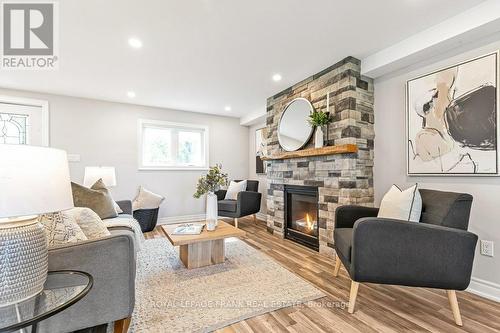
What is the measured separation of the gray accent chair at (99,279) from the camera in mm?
1138

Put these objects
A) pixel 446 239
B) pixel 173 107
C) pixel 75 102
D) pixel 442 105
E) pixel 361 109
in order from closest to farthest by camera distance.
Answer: pixel 446 239 → pixel 442 105 → pixel 361 109 → pixel 75 102 → pixel 173 107

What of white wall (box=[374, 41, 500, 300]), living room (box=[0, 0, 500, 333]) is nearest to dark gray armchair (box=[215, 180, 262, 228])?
living room (box=[0, 0, 500, 333])

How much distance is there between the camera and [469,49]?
198 cm

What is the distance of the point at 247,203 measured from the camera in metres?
4.05

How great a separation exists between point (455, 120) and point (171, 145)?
4313mm

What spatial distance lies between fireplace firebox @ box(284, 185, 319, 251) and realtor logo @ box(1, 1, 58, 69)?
3.09 meters

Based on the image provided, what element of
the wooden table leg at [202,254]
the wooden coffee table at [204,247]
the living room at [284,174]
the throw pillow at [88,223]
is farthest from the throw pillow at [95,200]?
the wooden table leg at [202,254]

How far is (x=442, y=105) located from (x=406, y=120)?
0.32 metres

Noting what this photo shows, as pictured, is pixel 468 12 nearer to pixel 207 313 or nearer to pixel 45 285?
pixel 207 313

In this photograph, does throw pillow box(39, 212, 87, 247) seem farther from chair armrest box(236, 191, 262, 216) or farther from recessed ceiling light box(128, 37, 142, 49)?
chair armrest box(236, 191, 262, 216)

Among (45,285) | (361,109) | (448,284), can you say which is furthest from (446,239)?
(45,285)

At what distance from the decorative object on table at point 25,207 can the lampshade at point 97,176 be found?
2553mm

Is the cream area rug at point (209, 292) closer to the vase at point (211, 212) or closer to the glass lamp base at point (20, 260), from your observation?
the vase at point (211, 212)

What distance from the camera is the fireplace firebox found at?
3.01 metres
